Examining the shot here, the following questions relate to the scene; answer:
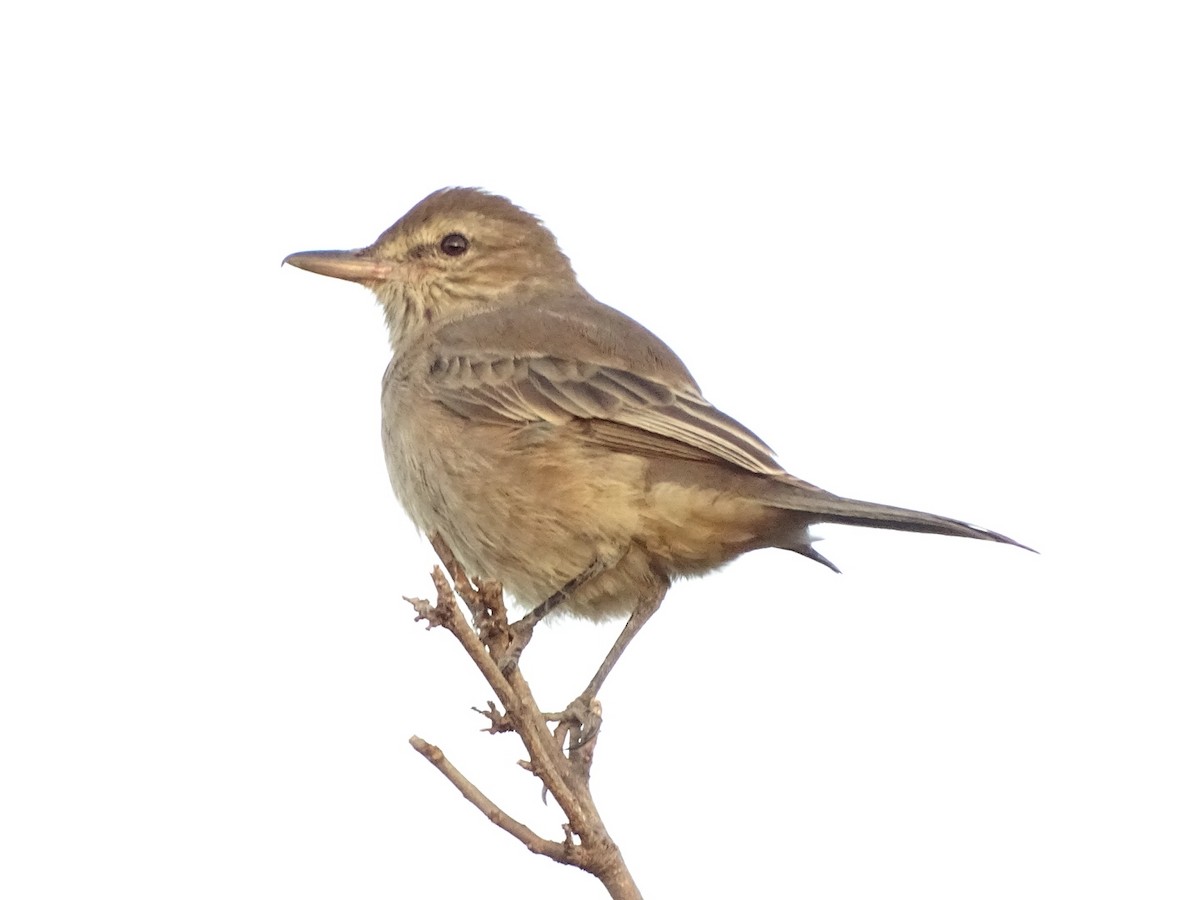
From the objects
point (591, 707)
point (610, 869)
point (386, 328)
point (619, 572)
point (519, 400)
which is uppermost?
point (386, 328)

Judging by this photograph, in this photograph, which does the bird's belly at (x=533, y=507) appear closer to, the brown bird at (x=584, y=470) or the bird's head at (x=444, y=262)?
the brown bird at (x=584, y=470)

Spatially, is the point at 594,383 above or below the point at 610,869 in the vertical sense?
above

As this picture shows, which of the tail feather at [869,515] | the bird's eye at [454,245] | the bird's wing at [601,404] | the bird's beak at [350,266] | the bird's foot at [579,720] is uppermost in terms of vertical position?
the bird's eye at [454,245]

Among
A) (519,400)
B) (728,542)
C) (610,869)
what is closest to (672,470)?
(728,542)

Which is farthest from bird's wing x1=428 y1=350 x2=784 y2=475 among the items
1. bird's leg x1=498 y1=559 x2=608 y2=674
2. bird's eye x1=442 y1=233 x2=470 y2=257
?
bird's eye x1=442 y1=233 x2=470 y2=257

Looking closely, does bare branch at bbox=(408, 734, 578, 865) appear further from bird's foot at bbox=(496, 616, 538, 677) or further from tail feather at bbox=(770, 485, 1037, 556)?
tail feather at bbox=(770, 485, 1037, 556)

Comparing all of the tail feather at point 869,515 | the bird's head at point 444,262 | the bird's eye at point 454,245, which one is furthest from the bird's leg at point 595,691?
the bird's eye at point 454,245

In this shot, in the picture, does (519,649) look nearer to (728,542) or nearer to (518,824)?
(728,542)
